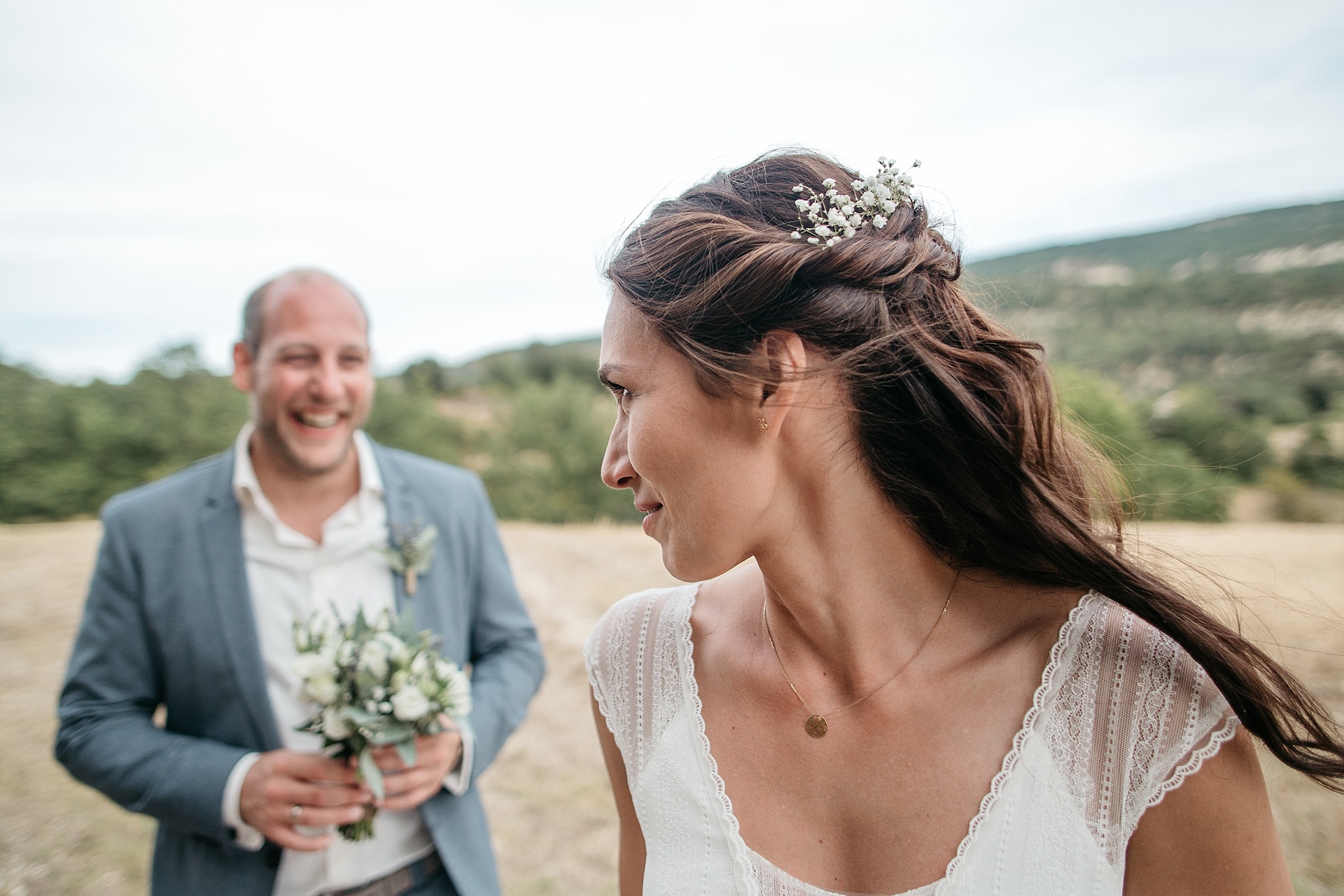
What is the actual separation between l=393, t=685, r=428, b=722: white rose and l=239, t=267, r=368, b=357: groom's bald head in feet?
5.51

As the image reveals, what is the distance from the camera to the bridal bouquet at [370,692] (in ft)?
8.17

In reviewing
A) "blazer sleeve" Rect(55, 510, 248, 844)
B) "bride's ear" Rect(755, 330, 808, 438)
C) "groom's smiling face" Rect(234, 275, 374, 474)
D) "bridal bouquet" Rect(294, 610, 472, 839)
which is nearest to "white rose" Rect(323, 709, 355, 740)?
"bridal bouquet" Rect(294, 610, 472, 839)

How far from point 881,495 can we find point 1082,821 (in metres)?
0.77

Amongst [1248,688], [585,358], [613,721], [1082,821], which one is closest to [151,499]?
[613,721]

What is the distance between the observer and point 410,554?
307 centimetres

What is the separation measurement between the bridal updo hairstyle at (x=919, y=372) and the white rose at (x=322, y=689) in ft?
5.40

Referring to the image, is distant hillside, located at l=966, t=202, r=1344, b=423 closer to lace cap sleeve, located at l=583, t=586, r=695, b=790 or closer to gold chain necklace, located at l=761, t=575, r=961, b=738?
gold chain necklace, located at l=761, t=575, r=961, b=738

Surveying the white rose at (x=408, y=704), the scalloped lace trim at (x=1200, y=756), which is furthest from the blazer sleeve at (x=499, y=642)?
the scalloped lace trim at (x=1200, y=756)

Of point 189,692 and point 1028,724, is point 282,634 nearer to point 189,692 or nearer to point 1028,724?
point 189,692

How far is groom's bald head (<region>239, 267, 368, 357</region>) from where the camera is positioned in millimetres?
3273

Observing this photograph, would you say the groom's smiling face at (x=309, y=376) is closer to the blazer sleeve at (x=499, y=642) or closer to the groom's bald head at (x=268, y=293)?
the groom's bald head at (x=268, y=293)

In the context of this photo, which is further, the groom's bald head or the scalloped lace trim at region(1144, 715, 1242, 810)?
the groom's bald head

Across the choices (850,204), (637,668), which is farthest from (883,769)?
(850,204)

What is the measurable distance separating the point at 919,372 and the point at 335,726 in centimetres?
210
